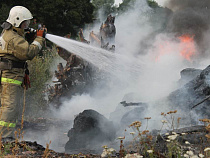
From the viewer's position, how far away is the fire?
2459cm

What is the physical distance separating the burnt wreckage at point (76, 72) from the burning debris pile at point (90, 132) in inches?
167

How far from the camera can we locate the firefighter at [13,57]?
4535 mm

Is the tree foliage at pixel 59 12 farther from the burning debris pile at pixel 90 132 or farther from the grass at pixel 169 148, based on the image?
the grass at pixel 169 148

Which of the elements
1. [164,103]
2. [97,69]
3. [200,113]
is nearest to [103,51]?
[97,69]

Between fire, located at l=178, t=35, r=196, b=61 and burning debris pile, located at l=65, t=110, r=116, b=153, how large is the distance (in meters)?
19.8

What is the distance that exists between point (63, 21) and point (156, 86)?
11999 mm

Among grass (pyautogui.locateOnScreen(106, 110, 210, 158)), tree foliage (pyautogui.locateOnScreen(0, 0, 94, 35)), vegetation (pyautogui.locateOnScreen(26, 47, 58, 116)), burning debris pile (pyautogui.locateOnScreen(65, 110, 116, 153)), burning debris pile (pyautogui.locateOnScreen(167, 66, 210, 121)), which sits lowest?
grass (pyautogui.locateOnScreen(106, 110, 210, 158))

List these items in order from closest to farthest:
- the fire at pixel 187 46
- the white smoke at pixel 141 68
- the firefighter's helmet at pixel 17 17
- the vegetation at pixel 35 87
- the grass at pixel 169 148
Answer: the grass at pixel 169 148, the firefighter's helmet at pixel 17 17, the white smoke at pixel 141 68, the vegetation at pixel 35 87, the fire at pixel 187 46

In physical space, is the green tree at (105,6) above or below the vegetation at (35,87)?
above

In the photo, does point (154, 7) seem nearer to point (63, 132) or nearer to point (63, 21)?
point (63, 21)

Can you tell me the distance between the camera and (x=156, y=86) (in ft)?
26.1

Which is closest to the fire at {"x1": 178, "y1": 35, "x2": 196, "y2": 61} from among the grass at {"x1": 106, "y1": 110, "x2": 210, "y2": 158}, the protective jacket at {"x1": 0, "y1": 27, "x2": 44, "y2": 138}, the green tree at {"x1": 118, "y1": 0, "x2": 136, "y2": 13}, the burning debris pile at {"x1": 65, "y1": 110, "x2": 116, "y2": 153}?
the green tree at {"x1": 118, "y1": 0, "x2": 136, "y2": 13}

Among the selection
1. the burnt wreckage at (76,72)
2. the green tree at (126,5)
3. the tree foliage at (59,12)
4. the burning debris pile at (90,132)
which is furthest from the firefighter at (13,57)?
the green tree at (126,5)

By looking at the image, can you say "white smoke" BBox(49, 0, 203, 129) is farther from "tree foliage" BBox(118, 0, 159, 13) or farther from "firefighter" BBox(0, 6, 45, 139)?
"firefighter" BBox(0, 6, 45, 139)
